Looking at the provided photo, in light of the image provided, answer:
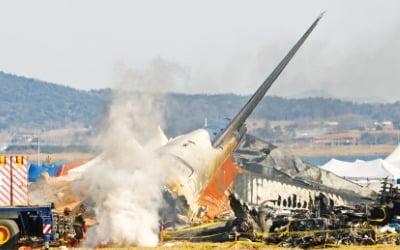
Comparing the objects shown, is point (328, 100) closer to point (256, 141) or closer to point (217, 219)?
point (256, 141)

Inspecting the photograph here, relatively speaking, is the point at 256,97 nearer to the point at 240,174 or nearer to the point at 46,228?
the point at 240,174

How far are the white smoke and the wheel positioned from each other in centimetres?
464

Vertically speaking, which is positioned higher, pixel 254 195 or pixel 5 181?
pixel 254 195

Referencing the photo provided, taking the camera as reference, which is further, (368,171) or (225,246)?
(368,171)

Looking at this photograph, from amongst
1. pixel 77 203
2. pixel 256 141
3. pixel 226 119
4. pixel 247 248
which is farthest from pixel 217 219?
pixel 256 141

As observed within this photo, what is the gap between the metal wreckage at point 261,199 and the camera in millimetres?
41906

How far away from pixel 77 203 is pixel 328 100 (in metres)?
140

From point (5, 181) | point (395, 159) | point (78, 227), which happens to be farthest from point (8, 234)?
point (395, 159)

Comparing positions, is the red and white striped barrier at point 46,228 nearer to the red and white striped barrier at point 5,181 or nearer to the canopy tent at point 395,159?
the red and white striped barrier at point 5,181

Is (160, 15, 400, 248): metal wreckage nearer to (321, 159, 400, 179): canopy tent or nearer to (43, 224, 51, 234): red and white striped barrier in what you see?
(43, 224, 51, 234): red and white striped barrier

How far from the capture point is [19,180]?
3888 cm

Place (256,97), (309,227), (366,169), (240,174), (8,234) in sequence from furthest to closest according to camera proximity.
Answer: (366,169), (256,97), (240,174), (309,227), (8,234)

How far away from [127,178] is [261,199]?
1970cm

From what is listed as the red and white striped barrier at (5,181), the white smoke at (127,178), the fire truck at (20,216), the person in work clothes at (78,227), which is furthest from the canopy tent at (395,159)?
the red and white striped barrier at (5,181)
